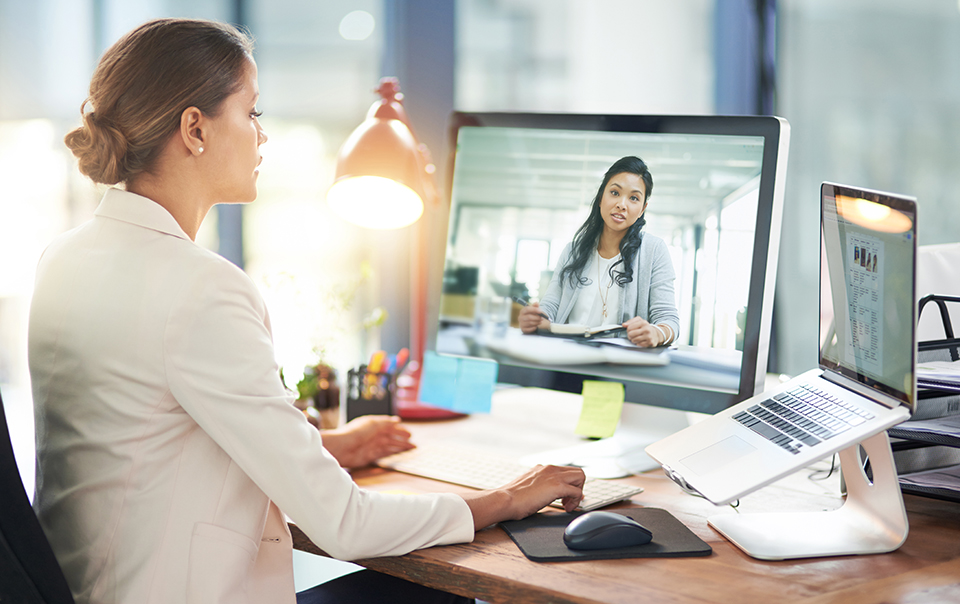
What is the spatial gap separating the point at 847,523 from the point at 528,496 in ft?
1.37

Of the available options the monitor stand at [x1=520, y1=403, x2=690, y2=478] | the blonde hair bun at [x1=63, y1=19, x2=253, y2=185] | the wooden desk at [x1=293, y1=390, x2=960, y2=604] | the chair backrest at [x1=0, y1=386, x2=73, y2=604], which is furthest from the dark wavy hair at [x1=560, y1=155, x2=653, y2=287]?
the chair backrest at [x1=0, y1=386, x2=73, y2=604]

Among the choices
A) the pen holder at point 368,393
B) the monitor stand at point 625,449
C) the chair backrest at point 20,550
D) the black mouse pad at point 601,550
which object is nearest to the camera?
the chair backrest at point 20,550

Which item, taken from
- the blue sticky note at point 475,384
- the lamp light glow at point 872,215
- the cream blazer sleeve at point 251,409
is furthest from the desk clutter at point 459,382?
the lamp light glow at point 872,215

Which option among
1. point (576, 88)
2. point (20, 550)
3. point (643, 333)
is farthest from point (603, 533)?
point (576, 88)

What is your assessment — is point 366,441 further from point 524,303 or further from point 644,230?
point 644,230

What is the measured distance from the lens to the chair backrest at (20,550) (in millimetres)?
721

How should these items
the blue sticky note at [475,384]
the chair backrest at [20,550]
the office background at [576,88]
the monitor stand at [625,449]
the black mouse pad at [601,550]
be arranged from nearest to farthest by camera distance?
the chair backrest at [20,550] → the black mouse pad at [601,550] → the monitor stand at [625,449] → the blue sticky note at [475,384] → the office background at [576,88]

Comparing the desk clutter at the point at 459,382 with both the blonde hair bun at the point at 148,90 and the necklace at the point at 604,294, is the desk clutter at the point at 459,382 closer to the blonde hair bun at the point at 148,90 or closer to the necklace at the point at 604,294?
the necklace at the point at 604,294

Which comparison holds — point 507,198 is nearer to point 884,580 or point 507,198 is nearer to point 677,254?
point 677,254

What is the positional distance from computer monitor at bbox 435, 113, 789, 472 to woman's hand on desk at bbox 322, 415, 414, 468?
0.19m

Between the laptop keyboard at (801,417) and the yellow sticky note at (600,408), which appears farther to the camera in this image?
the yellow sticky note at (600,408)

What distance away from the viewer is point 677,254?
3.85 feet

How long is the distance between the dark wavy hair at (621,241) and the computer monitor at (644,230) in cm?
1

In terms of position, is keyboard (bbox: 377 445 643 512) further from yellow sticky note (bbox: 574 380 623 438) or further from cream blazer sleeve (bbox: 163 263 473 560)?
cream blazer sleeve (bbox: 163 263 473 560)
